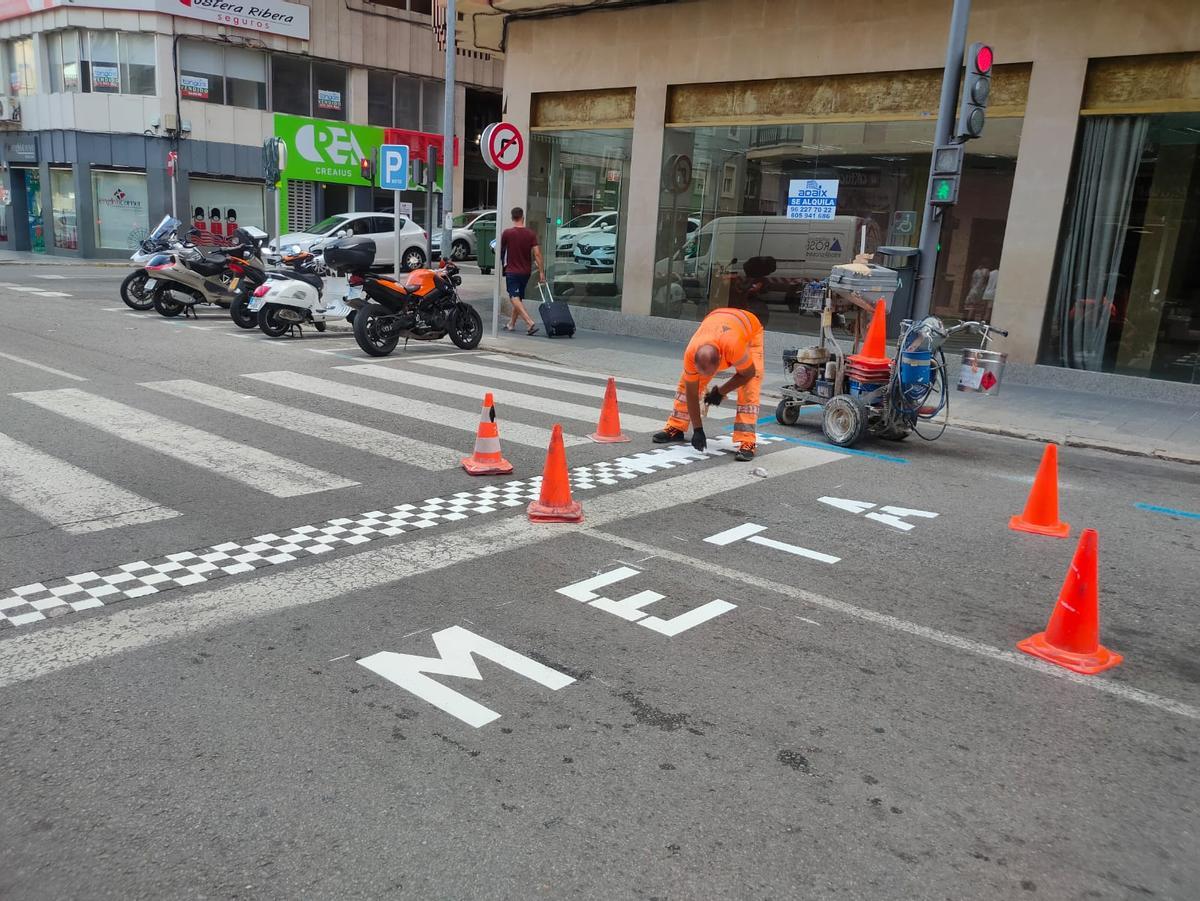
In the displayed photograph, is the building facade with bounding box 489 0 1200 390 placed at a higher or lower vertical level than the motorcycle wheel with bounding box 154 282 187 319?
higher

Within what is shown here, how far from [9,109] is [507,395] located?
3262 centimetres

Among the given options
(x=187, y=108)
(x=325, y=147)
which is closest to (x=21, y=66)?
(x=187, y=108)

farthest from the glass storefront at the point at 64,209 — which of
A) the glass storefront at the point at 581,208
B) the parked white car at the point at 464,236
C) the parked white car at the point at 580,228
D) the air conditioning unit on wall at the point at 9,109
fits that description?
the parked white car at the point at 580,228

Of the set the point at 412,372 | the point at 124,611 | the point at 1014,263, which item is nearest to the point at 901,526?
the point at 124,611

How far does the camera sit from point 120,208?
108ft

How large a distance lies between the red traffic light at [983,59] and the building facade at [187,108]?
25.8 meters

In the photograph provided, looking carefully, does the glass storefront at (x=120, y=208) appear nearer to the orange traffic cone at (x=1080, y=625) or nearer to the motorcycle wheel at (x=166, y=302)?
the motorcycle wheel at (x=166, y=302)

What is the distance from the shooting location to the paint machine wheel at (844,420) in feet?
28.7

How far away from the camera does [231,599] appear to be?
191 inches

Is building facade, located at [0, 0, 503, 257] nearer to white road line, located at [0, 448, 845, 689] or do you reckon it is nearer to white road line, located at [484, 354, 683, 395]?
white road line, located at [484, 354, 683, 395]

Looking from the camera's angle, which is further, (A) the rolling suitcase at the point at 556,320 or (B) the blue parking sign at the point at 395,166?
(B) the blue parking sign at the point at 395,166

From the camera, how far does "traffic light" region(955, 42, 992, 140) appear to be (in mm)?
10273

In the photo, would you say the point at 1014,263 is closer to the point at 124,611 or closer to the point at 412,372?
the point at 412,372

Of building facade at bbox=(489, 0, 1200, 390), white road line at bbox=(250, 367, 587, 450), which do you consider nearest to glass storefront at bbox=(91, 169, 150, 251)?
building facade at bbox=(489, 0, 1200, 390)
